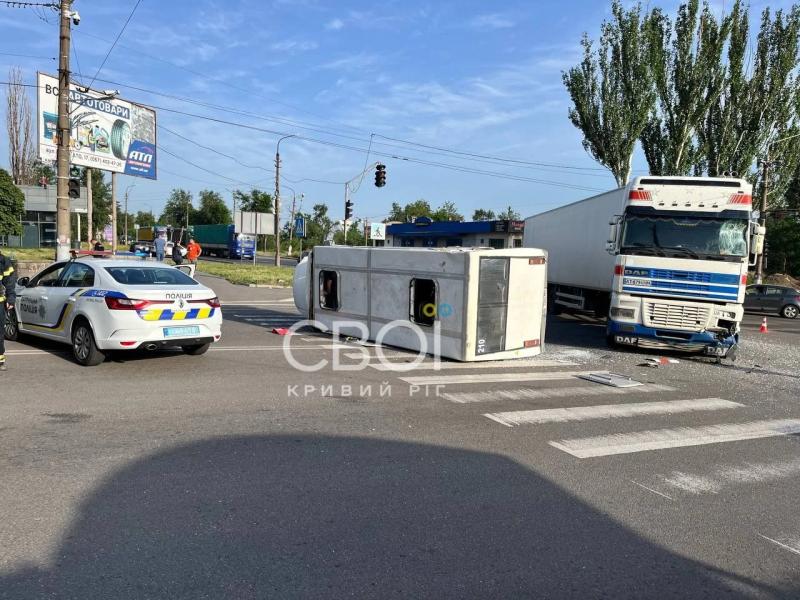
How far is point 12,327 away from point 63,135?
7.99 metres

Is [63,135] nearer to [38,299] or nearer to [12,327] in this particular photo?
[12,327]

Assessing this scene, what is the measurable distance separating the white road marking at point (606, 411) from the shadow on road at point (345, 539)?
5.69ft

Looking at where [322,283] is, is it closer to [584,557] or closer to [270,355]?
[270,355]

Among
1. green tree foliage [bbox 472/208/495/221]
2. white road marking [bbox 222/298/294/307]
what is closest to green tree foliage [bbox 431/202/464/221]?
green tree foliage [bbox 472/208/495/221]

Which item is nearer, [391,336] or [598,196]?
[391,336]

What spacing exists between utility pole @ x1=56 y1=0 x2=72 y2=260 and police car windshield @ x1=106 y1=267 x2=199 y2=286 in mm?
8571

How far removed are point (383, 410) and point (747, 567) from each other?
403 centimetres

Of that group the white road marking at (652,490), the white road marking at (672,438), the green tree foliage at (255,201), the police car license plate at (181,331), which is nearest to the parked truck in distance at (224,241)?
the green tree foliage at (255,201)

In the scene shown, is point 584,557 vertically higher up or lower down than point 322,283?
lower down

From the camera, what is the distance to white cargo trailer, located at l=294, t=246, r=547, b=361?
397 inches

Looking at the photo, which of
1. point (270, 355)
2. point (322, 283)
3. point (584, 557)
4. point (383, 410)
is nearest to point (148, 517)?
point (584, 557)

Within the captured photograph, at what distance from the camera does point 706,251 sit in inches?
450

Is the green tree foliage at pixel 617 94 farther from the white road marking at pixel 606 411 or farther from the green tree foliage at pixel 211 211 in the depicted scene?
the green tree foliage at pixel 211 211

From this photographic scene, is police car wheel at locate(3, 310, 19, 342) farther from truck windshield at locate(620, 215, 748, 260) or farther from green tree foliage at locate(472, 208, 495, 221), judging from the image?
green tree foliage at locate(472, 208, 495, 221)
